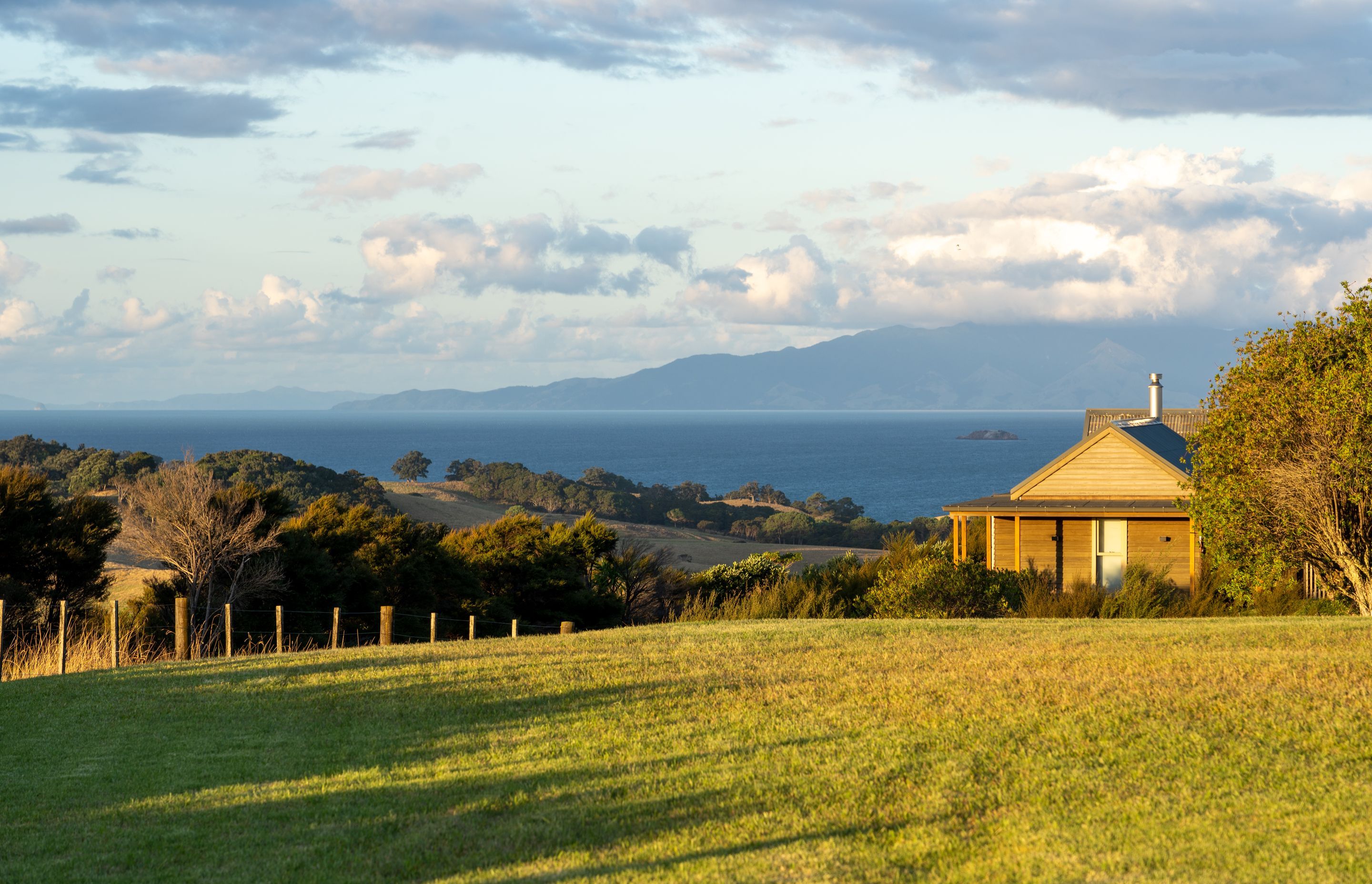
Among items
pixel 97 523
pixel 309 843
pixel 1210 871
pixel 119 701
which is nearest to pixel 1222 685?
pixel 1210 871

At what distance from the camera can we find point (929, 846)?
5910 millimetres

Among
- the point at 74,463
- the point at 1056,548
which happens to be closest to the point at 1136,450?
the point at 1056,548

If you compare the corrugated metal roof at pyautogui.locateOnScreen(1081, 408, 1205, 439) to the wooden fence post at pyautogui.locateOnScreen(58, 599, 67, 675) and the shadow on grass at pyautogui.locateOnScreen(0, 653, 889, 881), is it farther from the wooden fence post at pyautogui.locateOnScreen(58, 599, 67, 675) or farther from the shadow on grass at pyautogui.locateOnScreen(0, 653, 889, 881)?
the wooden fence post at pyautogui.locateOnScreen(58, 599, 67, 675)

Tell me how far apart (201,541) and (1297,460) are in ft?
59.4

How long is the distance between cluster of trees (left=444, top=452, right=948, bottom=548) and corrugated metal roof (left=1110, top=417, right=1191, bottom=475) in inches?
1008

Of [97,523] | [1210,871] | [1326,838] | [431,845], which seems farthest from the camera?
[97,523]

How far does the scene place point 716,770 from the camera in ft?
24.5

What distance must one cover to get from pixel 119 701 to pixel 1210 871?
30.1 feet

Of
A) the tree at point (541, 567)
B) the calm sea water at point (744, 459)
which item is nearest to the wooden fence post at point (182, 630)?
the tree at point (541, 567)

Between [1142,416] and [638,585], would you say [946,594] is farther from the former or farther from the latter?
[1142,416]

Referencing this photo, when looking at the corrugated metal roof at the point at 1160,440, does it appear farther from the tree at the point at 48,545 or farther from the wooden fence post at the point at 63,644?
the tree at the point at 48,545

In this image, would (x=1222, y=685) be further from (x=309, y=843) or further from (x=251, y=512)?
(x=251, y=512)

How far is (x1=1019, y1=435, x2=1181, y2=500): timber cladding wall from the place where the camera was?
79.7ft

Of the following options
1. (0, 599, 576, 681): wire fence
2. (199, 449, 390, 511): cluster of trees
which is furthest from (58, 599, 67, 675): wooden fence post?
(199, 449, 390, 511): cluster of trees
